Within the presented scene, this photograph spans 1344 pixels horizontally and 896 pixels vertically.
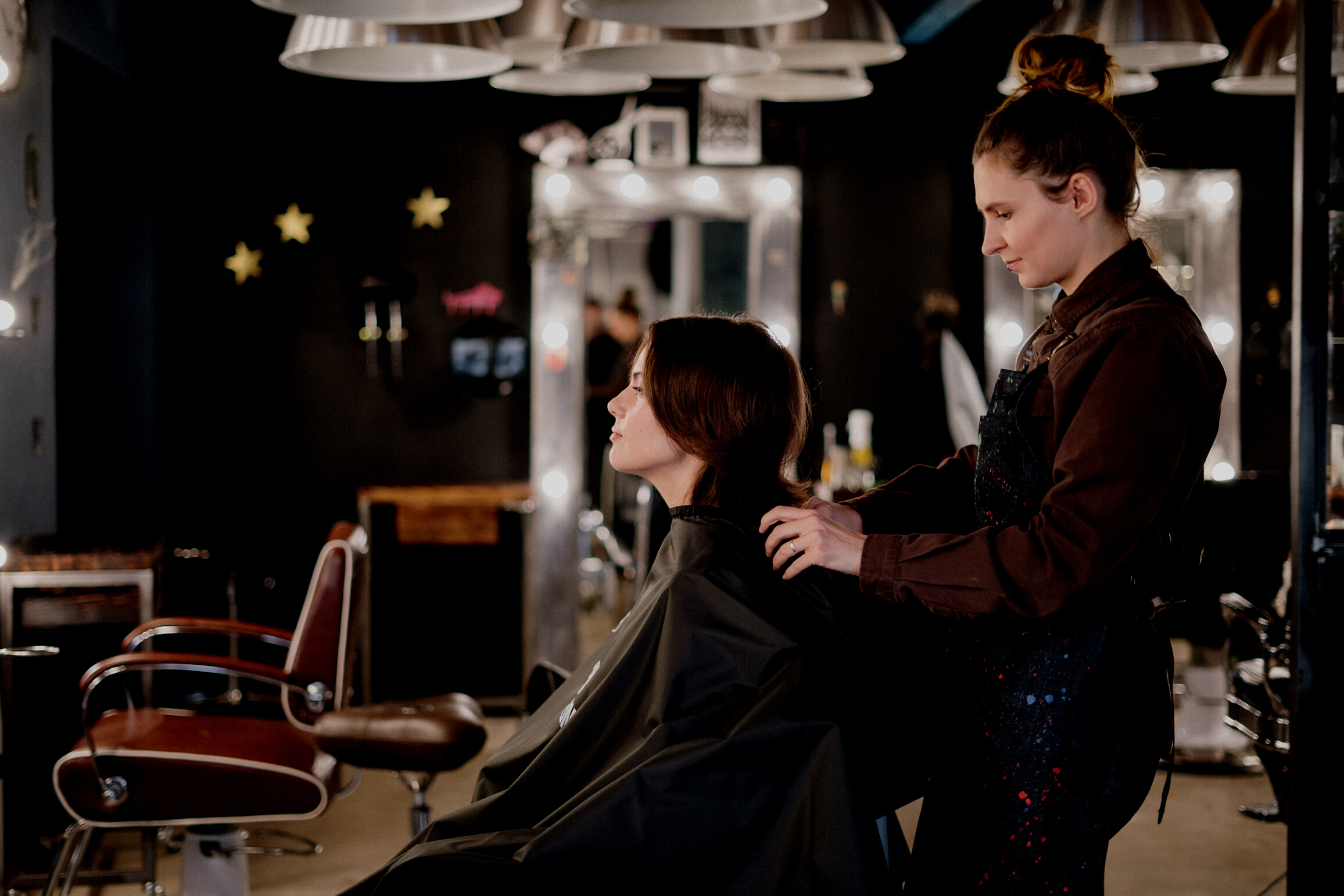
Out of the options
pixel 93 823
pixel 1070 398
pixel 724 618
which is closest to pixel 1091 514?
pixel 1070 398

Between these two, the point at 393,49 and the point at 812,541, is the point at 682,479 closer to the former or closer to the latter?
the point at 812,541

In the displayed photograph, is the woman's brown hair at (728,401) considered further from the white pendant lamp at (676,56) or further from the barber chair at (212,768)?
the white pendant lamp at (676,56)

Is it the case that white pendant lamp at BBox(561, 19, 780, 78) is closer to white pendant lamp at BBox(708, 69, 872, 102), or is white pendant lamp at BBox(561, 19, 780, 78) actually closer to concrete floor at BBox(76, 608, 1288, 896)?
white pendant lamp at BBox(708, 69, 872, 102)

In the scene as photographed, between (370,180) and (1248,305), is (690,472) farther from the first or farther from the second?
(1248,305)

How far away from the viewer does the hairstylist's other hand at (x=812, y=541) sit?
1511 millimetres

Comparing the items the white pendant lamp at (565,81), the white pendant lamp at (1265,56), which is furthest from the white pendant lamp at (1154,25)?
the white pendant lamp at (565,81)

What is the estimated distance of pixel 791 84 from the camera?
13.4 feet

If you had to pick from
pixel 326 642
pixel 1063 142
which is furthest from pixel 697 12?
pixel 326 642

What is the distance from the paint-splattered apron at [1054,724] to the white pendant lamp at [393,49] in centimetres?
165

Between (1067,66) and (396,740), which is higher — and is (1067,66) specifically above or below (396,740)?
above

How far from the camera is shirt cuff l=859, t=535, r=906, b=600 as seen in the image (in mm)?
1482

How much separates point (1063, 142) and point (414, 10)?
1.44 m

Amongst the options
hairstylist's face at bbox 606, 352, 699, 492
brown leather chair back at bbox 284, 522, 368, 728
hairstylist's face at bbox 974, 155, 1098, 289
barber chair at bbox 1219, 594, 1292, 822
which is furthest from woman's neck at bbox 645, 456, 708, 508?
barber chair at bbox 1219, 594, 1292, 822

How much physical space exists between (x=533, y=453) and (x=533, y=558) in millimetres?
438
